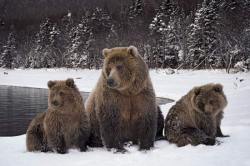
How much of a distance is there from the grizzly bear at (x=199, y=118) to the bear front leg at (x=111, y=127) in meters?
0.92

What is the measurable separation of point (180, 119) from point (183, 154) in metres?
1.08

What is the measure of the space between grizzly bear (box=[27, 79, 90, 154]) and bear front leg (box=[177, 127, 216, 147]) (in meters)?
1.54

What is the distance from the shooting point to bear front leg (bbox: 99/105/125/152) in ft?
19.5

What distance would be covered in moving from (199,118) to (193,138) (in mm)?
364

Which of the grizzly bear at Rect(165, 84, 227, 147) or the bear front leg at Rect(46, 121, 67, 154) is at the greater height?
the grizzly bear at Rect(165, 84, 227, 147)

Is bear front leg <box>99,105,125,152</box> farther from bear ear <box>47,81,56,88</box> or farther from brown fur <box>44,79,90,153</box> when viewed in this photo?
bear ear <box>47,81,56,88</box>

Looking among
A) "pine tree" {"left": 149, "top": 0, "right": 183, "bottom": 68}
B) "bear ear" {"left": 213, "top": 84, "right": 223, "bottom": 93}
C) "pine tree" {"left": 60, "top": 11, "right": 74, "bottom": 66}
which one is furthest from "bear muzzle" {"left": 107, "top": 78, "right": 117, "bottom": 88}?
"pine tree" {"left": 60, "top": 11, "right": 74, "bottom": 66}

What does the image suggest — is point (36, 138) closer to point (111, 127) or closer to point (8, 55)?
point (111, 127)

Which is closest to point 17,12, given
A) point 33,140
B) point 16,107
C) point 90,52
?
point 90,52

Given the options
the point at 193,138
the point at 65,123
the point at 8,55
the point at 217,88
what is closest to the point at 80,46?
the point at 8,55

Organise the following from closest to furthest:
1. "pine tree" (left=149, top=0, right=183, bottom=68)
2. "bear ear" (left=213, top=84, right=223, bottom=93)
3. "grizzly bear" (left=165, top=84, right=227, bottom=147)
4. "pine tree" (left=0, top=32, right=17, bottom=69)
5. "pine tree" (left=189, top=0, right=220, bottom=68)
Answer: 1. "grizzly bear" (left=165, top=84, right=227, bottom=147)
2. "bear ear" (left=213, top=84, right=223, bottom=93)
3. "pine tree" (left=189, top=0, right=220, bottom=68)
4. "pine tree" (left=149, top=0, right=183, bottom=68)
5. "pine tree" (left=0, top=32, right=17, bottom=69)

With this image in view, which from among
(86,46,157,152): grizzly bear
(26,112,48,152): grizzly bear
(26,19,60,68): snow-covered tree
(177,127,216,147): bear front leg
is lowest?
(26,112,48,152): grizzly bear

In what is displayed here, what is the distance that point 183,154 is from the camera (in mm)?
5309

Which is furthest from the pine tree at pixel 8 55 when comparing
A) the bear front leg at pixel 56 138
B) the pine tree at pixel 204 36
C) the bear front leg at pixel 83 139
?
the bear front leg at pixel 83 139
